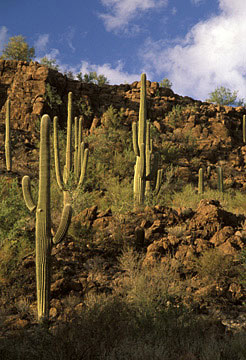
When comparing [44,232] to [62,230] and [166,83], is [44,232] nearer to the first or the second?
[62,230]

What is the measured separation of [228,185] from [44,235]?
1740 centimetres

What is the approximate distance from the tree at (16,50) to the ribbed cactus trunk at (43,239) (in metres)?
29.6

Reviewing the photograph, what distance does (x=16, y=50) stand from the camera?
31.2 metres

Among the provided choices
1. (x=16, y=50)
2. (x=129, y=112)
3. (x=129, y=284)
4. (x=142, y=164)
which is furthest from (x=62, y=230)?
(x=16, y=50)

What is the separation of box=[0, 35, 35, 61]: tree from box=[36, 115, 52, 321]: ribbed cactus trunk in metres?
29.6

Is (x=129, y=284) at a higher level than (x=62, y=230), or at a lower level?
lower

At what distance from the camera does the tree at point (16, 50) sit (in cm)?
3117

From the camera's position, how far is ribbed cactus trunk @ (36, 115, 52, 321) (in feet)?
17.6

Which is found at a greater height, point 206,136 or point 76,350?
point 206,136

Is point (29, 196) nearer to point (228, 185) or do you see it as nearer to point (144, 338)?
point (144, 338)

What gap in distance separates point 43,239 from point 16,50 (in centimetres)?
3097

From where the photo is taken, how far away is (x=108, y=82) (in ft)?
104

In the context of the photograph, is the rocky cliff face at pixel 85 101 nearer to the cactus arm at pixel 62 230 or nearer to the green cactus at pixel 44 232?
the green cactus at pixel 44 232

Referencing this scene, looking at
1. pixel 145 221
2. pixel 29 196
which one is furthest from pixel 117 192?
pixel 29 196
